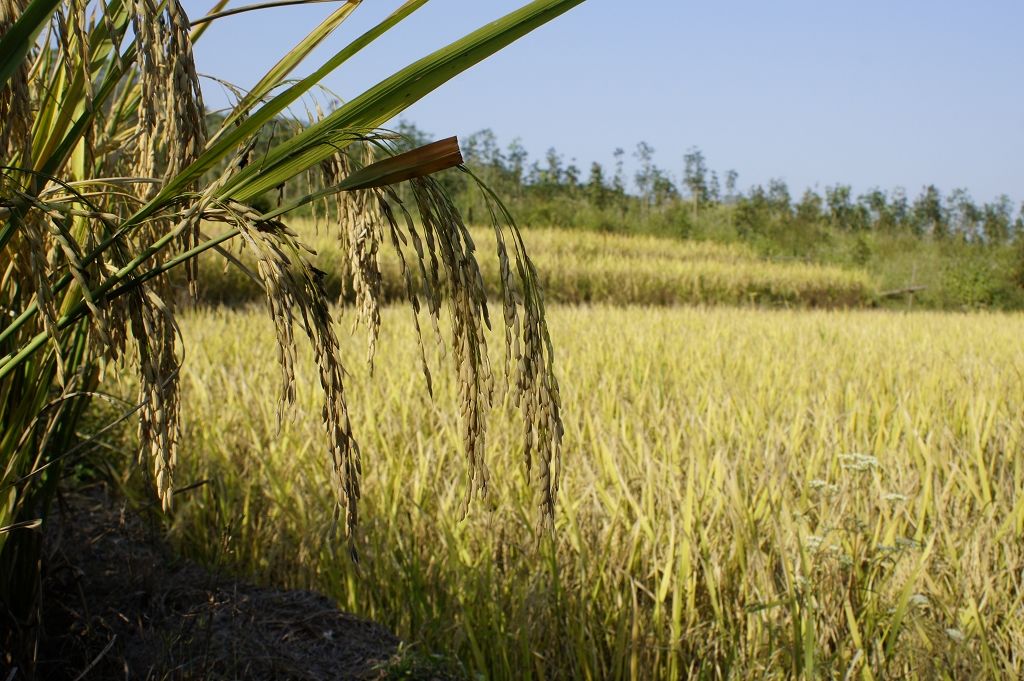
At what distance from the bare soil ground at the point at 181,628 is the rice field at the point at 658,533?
0.14m

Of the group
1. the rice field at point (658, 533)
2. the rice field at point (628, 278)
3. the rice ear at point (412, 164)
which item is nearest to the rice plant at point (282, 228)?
the rice ear at point (412, 164)

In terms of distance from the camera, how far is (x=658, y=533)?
6.25 ft

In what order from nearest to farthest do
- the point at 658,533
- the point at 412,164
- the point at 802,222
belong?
the point at 412,164 → the point at 658,533 → the point at 802,222

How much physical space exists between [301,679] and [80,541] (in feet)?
3.09

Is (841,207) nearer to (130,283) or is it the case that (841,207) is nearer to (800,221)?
(800,221)

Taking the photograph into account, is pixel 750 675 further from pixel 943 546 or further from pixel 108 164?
pixel 108 164

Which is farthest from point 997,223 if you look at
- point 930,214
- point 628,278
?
point 628,278

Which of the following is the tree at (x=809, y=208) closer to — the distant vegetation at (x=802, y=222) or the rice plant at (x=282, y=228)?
the distant vegetation at (x=802, y=222)

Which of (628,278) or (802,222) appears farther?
(802,222)

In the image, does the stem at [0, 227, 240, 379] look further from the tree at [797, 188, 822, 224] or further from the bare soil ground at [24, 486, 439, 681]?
the tree at [797, 188, 822, 224]

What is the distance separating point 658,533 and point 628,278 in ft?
33.8

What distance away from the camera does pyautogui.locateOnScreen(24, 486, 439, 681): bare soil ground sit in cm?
148

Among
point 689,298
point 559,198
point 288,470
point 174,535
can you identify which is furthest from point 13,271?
point 559,198

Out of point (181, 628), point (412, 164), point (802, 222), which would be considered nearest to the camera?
point (412, 164)
